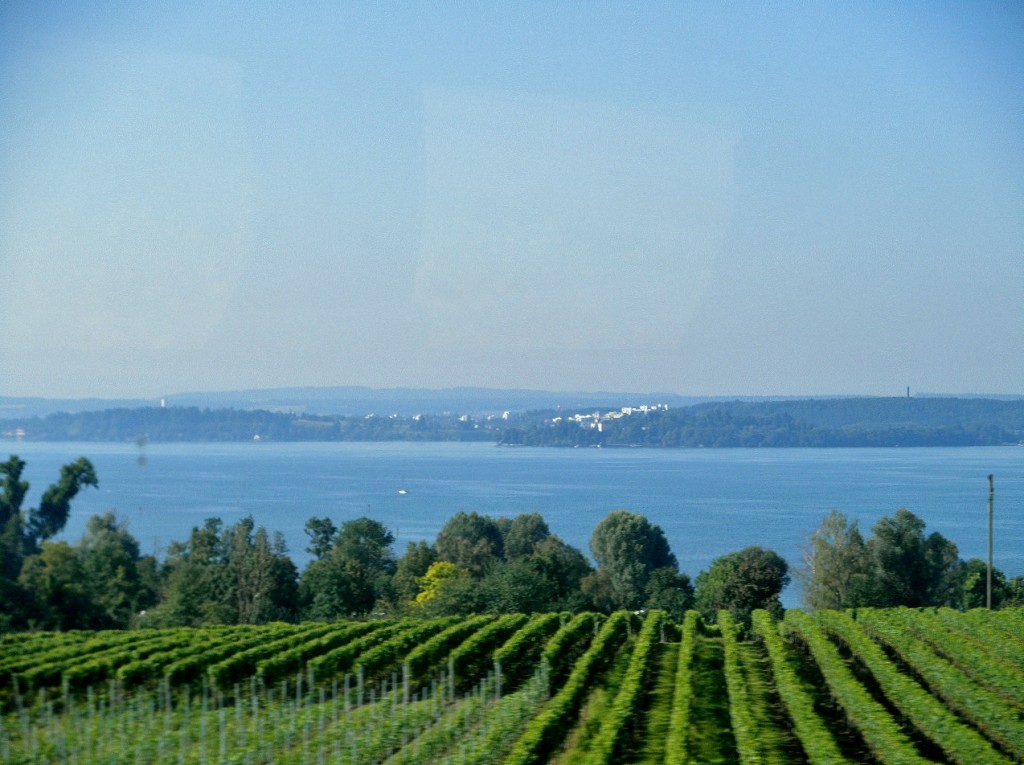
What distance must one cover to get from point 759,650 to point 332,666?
298 inches

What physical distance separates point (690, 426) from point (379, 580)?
12091 cm

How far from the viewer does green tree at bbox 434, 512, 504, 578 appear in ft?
128

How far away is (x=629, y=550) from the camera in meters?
43.3

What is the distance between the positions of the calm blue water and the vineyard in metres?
23.8

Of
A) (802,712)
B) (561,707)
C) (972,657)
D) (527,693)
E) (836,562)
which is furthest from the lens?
(836,562)

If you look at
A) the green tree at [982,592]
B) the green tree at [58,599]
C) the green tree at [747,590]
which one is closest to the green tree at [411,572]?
the green tree at [58,599]

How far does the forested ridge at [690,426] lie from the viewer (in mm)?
118163

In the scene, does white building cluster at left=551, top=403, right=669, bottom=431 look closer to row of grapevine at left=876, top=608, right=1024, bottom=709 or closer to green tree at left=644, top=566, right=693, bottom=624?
green tree at left=644, top=566, right=693, bottom=624

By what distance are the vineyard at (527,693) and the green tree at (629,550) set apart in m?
21.6

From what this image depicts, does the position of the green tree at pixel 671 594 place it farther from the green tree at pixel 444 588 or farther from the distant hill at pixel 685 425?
the distant hill at pixel 685 425

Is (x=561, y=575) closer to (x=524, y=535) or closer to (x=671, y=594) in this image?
(x=671, y=594)

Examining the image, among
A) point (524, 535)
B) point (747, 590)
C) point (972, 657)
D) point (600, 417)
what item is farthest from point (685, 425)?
point (972, 657)

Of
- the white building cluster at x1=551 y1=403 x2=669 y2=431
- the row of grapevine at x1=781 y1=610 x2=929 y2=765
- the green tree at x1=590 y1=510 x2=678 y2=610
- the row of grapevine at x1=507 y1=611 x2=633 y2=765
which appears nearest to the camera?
the row of grapevine at x1=781 y1=610 x2=929 y2=765

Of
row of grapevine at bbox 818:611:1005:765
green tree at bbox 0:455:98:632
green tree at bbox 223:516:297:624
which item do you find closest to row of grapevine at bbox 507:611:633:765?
row of grapevine at bbox 818:611:1005:765
